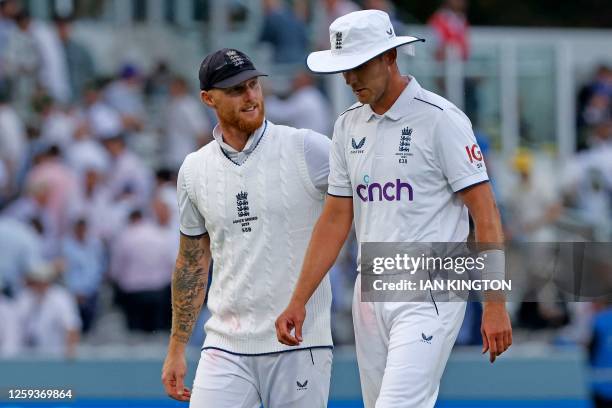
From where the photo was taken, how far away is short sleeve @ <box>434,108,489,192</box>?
603 cm

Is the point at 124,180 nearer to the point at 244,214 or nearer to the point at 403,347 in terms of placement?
the point at 244,214

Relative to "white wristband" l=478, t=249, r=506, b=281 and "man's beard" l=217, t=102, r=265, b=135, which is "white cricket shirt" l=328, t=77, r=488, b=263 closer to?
"white wristband" l=478, t=249, r=506, b=281

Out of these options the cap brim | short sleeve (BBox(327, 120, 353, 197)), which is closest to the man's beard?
the cap brim

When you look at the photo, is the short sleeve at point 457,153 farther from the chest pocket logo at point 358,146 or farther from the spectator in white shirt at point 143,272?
the spectator in white shirt at point 143,272

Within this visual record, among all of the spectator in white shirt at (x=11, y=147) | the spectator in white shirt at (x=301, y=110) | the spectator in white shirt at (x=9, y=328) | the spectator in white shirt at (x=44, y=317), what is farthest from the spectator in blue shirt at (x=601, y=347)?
the spectator in white shirt at (x=11, y=147)

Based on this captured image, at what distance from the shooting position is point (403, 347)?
19.6ft

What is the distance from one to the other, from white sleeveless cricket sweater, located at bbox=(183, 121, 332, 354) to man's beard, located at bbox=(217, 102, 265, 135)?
9 cm

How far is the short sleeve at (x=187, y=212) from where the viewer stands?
6.75m

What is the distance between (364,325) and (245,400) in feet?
2.17

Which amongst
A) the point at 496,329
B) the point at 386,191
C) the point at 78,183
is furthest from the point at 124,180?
→ the point at 496,329

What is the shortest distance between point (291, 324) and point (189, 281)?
790mm

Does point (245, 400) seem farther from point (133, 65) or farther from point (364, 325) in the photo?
point (133, 65)

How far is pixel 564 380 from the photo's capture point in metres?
11.1

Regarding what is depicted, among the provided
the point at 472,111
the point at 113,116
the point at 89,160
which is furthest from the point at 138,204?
the point at 472,111
